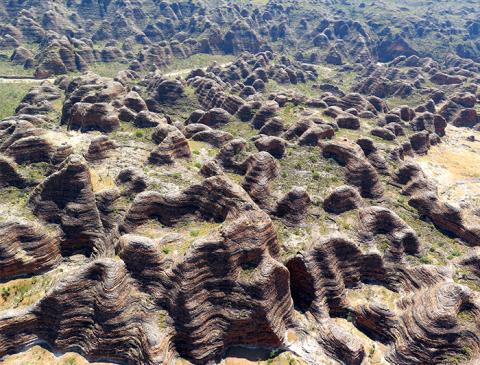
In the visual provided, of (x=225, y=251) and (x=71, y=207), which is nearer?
(x=225, y=251)

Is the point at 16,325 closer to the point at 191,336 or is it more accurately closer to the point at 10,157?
the point at 191,336

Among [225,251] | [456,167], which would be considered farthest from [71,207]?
[456,167]

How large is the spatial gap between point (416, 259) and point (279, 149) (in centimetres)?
3262

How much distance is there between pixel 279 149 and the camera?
236 feet

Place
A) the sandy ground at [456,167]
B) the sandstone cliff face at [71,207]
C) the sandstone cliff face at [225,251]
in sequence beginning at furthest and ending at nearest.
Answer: the sandy ground at [456,167] < the sandstone cliff face at [71,207] < the sandstone cliff face at [225,251]

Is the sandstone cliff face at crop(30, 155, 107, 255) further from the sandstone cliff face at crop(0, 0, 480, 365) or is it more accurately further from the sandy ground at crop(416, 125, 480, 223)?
the sandy ground at crop(416, 125, 480, 223)

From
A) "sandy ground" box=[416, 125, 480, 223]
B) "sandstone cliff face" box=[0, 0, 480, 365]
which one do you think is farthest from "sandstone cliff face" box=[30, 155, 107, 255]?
"sandy ground" box=[416, 125, 480, 223]

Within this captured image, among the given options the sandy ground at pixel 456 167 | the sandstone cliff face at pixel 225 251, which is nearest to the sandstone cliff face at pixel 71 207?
the sandstone cliff face at pixel 225 251

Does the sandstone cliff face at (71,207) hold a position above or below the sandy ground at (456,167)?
above

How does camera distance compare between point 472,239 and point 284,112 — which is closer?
point 472,239

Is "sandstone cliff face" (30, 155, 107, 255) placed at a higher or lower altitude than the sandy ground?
higher

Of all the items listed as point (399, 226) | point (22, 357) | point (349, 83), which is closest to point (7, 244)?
point (22, 357)

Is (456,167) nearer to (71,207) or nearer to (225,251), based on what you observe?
(225,251)

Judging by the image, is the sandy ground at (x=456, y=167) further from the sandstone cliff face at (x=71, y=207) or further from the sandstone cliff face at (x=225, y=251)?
the sandstone cliff face at (x=71, y=207)
